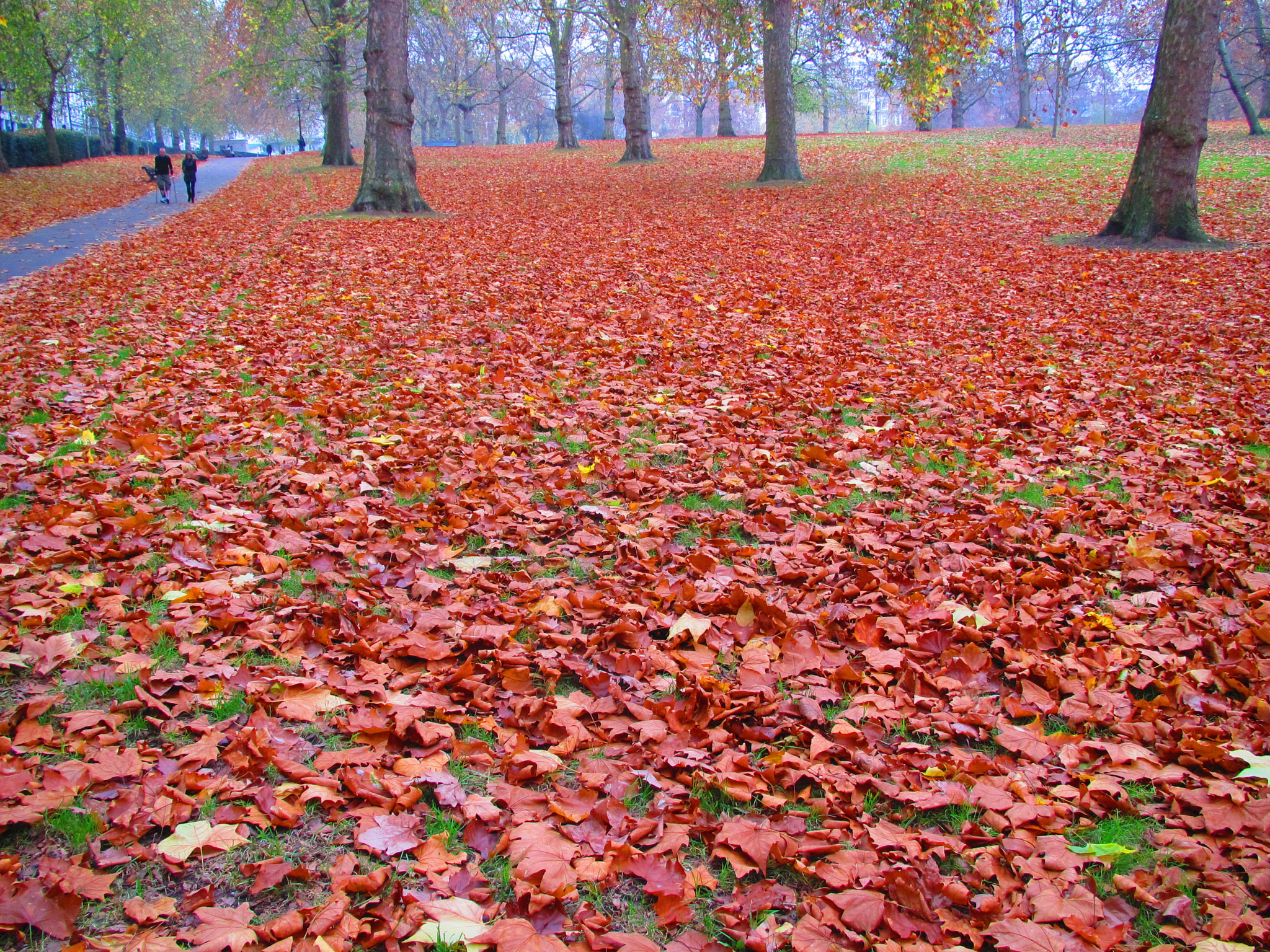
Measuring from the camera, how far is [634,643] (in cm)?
315

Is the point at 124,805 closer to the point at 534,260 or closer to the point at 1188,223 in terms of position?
the point at 534,260

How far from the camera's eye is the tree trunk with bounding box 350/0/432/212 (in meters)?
15.5

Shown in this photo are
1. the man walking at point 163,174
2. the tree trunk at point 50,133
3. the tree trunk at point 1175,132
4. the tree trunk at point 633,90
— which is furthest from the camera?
the tree trunk at point 50,133

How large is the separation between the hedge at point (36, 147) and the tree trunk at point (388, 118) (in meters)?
22.1

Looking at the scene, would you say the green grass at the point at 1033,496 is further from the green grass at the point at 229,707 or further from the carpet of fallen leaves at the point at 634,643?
the green grass at the point at 229,707

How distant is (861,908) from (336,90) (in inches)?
1216

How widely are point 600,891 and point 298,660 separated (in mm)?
1456

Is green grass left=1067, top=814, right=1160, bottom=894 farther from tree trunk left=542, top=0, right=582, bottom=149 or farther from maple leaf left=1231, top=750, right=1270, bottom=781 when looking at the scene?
tree trunk left=542, top=0, right=582, bottom=149

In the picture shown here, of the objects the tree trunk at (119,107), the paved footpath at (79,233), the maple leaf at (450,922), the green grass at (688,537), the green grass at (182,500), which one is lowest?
the maple leaf at (450,922)

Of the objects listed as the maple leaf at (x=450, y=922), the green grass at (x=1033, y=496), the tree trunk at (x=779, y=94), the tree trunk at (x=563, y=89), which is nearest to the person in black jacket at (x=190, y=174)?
the tree trunk at (x=563, y=89)

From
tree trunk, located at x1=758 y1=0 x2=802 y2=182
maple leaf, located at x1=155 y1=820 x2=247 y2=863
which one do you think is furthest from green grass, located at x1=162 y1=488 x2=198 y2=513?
tree trunk, located at x1=758 y1=0 x2=802 y2=182

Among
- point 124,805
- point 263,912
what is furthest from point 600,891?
point 124,805

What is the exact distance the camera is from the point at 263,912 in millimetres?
2010

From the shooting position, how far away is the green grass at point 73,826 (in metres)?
2.18
